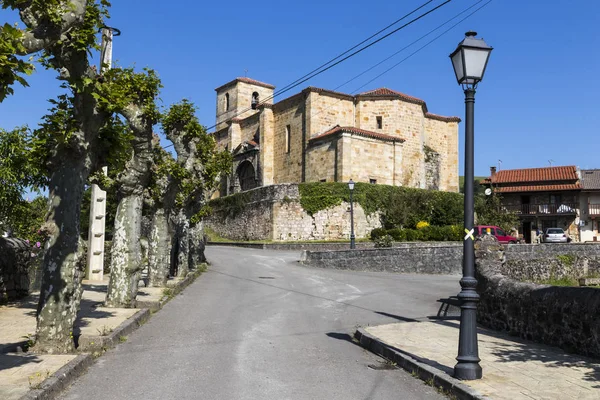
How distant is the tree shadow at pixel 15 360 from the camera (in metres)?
6.27

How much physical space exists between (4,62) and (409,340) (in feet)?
23.2

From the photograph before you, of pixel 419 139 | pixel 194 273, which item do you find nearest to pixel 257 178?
pixel 419 139

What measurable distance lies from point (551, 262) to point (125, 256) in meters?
20.6

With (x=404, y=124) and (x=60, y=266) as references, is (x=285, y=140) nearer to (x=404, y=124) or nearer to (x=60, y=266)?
(x=404, y=124)

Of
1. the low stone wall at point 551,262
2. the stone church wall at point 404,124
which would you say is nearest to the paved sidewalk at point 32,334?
the low stone wall at point 551,262

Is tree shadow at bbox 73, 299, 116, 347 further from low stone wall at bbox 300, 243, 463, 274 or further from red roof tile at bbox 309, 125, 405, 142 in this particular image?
red roof tile at bbox 309, 125, 405, 142

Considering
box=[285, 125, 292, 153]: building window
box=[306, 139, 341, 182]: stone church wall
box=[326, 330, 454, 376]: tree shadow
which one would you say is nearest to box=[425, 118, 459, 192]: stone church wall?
box=[306, 139, 341, 182]: stone church wall

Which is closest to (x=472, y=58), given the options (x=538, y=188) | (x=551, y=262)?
(x=551, y=262)

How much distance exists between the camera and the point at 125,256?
1165 centimetres

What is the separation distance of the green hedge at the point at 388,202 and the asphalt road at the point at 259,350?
22.7m

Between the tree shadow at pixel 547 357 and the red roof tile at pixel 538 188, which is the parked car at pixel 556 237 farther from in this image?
the tree shadow at pixel 547 357

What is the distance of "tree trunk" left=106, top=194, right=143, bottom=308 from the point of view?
1150cm

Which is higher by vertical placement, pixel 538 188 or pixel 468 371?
pixel 538 188

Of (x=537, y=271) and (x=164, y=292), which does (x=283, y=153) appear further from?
(x=164, y=292)
